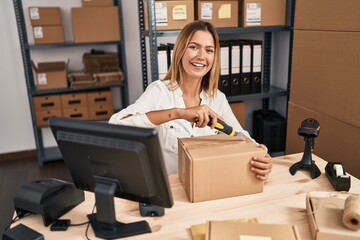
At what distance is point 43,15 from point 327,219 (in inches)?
107

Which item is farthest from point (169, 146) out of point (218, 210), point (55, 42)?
point (55, 42)

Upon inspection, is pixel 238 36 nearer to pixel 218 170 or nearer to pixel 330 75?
pixel 330 75

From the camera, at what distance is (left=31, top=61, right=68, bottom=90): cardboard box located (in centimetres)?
304

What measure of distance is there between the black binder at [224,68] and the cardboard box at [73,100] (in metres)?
1.33

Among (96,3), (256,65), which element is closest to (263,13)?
(256,65)

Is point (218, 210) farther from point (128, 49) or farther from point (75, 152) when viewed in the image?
point (128, 49)

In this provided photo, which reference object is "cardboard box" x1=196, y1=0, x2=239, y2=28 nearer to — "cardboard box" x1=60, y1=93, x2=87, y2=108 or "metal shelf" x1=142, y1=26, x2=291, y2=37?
"metal shelf" x1=142, y1=26, x2=291, y2=37

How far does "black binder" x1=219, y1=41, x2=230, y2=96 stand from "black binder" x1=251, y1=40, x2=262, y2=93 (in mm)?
214

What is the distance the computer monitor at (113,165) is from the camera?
0.90 m

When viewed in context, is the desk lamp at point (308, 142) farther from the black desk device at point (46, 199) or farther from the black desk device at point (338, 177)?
the black desk device at point (46, 199)

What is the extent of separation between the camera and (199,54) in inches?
66.2

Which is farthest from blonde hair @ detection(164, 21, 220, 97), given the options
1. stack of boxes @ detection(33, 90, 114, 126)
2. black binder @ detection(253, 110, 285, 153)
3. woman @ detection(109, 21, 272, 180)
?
stack of boxes @ detection(33, 90, 114, 126)

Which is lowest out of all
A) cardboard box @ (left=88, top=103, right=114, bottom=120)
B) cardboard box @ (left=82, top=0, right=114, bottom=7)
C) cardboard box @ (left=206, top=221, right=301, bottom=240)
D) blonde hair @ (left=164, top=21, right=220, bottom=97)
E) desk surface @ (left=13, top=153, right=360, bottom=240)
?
cardboard box @ (left=88, top=103, right=114, bottom=120)

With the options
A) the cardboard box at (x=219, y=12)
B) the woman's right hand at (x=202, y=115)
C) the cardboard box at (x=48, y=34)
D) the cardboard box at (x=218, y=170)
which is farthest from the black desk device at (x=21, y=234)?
the cardboard box at (x=48, y=34)
